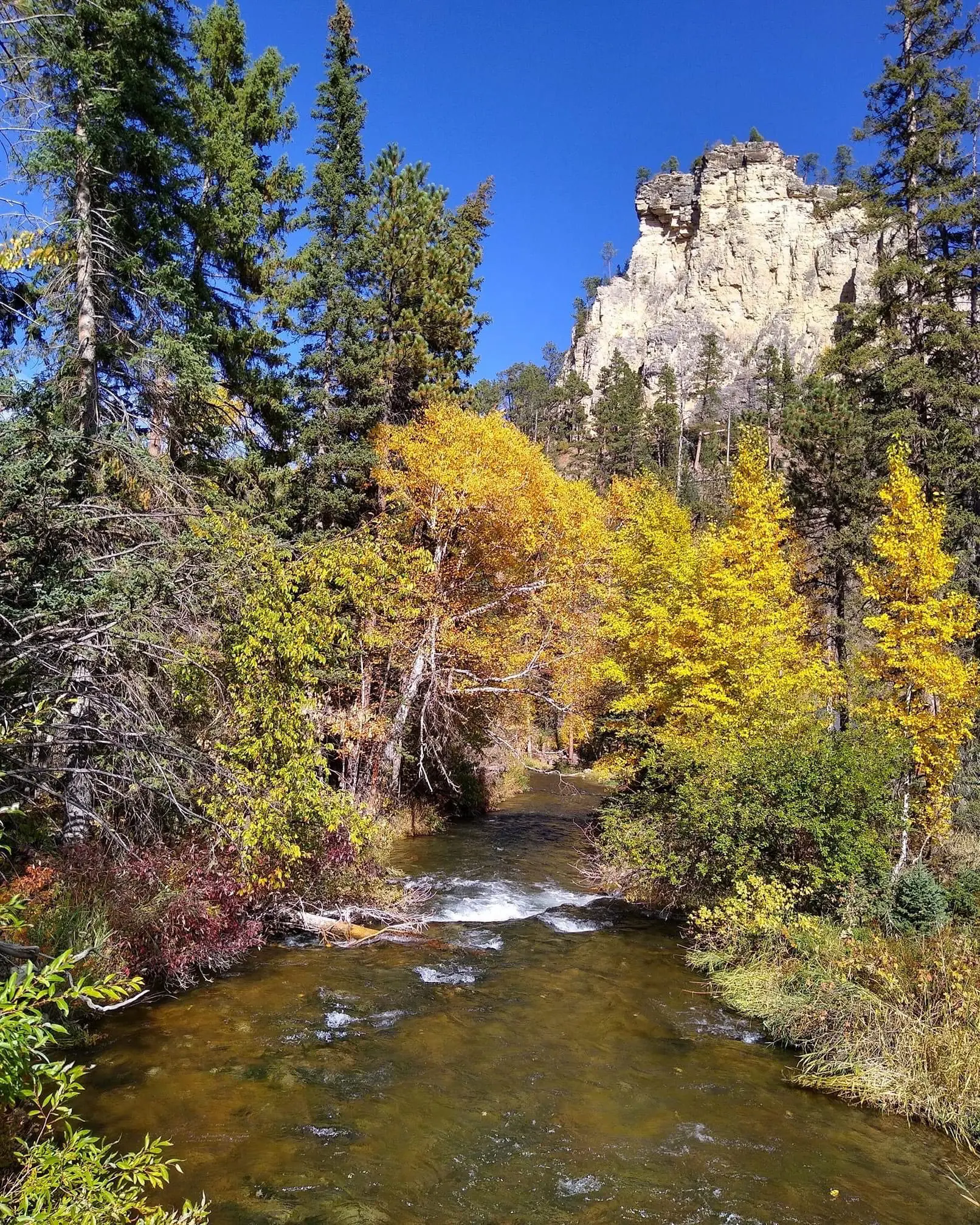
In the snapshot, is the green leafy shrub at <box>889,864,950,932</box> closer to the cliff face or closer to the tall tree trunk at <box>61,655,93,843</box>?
the tall tree trunk at <box>61,655,93,843</box>

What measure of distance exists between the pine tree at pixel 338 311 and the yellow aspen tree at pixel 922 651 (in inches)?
522

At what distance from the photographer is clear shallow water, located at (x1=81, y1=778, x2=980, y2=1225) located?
6.41m

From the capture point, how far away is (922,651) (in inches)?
560

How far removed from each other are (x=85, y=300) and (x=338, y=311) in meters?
10.4

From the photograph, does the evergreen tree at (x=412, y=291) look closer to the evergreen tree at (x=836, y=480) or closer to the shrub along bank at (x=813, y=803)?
the shrub along bank at (x=813, y=803)

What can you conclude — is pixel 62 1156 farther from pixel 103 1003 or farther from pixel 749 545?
pixel 749 545

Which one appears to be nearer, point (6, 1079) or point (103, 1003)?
point (6, 1079)

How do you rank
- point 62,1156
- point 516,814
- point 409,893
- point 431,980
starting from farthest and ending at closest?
point 516,814
point 409,893
point 431,980
point 62,1156

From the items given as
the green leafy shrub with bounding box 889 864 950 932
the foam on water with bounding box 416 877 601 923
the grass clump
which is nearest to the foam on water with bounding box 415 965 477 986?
the foam on water with bounding box 416 877 601 923

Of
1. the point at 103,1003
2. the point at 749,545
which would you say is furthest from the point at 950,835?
the point at 103,1003

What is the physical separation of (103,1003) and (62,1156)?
6377 mm

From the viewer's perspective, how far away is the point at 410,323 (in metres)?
22.2

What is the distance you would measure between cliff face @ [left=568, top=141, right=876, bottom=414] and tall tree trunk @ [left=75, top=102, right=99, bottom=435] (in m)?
84.5

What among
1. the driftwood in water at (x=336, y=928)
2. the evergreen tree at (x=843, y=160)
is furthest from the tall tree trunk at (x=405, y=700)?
the evergreen tree at (x=843, y=160)
